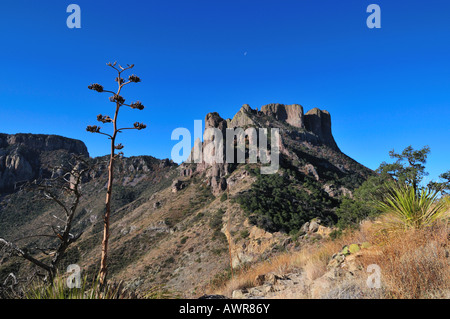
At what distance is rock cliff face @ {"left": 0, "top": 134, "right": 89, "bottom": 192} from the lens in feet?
530

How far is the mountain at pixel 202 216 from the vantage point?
42219 mm

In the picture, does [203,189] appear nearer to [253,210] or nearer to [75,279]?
[253,210]

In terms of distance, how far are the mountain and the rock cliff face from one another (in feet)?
200

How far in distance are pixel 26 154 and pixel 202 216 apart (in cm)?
17955

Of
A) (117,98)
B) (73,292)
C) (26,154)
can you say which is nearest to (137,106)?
(117,98)

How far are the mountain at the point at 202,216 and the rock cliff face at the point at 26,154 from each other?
61.0 meters

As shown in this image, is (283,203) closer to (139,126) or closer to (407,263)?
(407,263)

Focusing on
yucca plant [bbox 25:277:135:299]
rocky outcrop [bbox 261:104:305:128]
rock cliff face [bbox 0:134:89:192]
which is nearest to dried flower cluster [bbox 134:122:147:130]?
yucca plant [bbox 25:277:135:299]

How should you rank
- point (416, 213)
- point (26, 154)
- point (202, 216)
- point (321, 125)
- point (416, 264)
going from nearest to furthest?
point (416, 264) < point (416, 213) < point (202, 216) < point (26, 154) < point (321, 125)

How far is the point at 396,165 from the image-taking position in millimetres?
26688

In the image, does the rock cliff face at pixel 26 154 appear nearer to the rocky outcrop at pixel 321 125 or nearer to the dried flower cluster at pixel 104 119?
the rocky outcrop at pixel 321 125

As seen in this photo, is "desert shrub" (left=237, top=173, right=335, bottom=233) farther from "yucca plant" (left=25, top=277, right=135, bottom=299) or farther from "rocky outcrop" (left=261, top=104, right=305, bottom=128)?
"rocky outcrop" (left=261, top=104, right=305, bottom=128)

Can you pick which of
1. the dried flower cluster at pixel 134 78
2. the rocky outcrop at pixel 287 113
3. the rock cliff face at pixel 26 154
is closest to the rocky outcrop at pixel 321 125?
the rocky outcrop at pixel 287 113

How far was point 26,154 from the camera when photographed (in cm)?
17288
